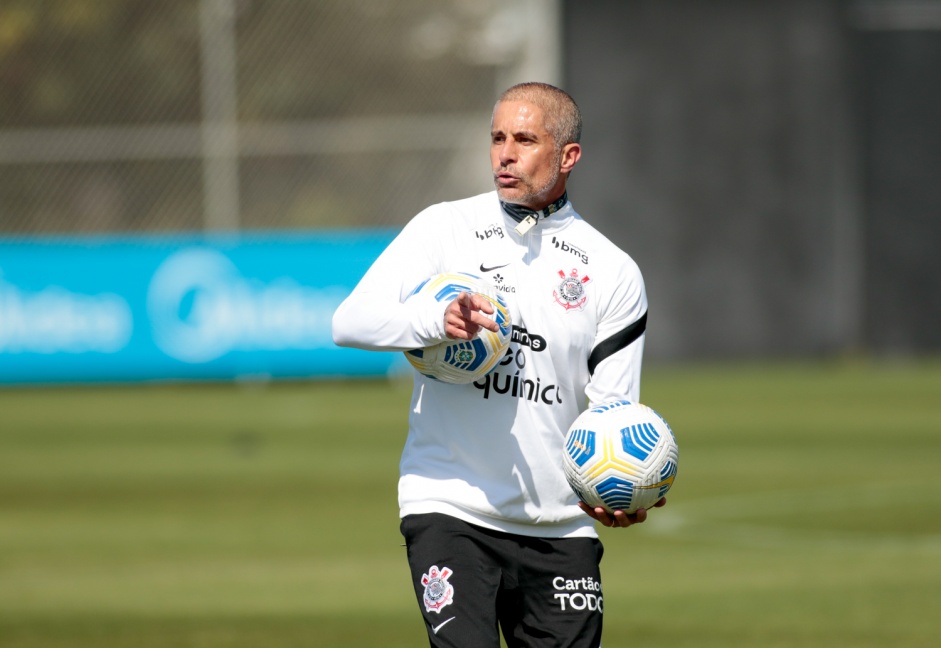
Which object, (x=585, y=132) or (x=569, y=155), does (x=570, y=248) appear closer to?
(x=569, y=155)

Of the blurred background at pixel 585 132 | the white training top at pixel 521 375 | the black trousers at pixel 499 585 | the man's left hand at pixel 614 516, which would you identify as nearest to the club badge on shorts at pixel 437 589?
the black trousers at pixel 499 585

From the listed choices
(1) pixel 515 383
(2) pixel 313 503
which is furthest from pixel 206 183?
(1) pixel 515 383

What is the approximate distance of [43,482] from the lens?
15.3 metres

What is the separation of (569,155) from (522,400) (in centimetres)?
85

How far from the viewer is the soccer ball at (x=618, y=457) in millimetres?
5453

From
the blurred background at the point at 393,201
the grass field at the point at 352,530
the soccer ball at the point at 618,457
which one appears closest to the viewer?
the soccer ball at the point at 618,457

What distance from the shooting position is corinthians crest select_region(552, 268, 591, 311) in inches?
224

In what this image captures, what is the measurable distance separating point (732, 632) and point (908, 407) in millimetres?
13147

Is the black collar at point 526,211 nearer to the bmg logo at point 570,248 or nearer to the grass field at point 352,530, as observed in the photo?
the bmg logo at point 570,248

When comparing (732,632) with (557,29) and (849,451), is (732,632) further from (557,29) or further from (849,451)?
(557,29)

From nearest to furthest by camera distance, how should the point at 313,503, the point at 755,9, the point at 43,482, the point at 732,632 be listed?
1. the point at 732,632
2. the point at 313,503
3. the point at 43,482
4. the point at 755,9

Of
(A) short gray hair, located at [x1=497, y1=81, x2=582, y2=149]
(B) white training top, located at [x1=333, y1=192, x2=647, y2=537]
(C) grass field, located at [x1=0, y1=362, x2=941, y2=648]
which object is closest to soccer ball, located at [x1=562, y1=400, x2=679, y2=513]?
(B) white training top, located at [x1=333, y1=192, x2=647, y2=537]

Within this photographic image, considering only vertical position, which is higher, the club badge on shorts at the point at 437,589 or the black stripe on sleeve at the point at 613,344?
the black stripe on sleeve at the point at 613,344

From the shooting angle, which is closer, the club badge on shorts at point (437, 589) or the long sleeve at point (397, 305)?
the long sleeve at point (397, 305)
